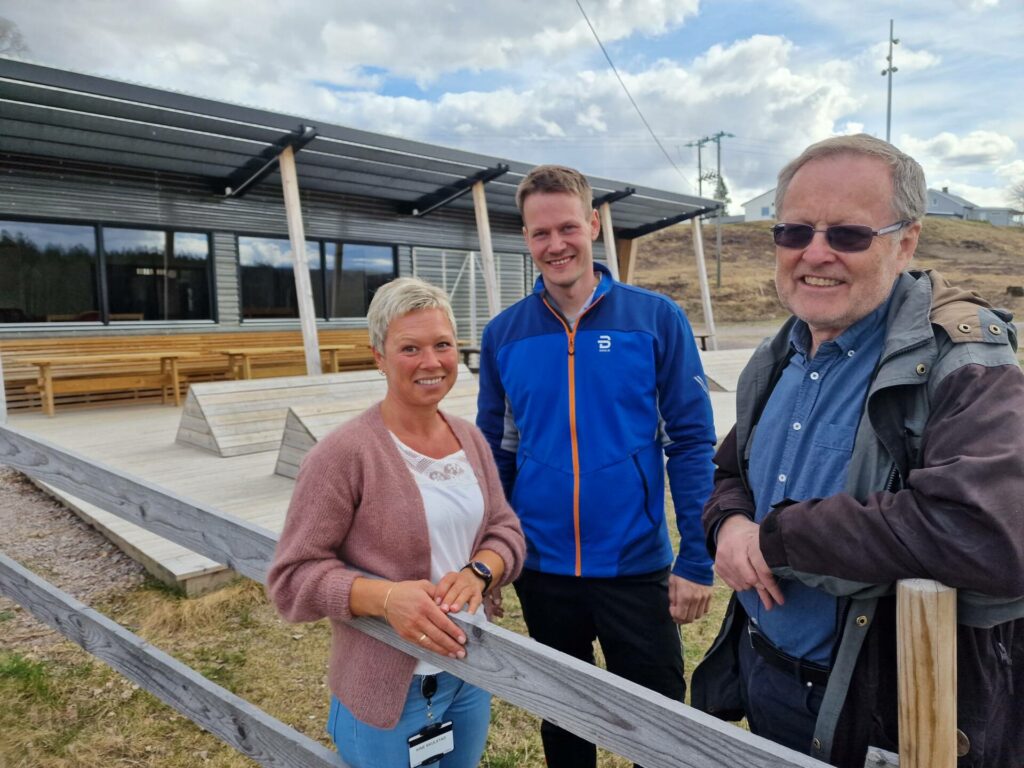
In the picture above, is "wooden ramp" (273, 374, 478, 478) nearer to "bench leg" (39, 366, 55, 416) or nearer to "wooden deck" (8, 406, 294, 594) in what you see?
"wooden deck" (8, 406, 294, 594)

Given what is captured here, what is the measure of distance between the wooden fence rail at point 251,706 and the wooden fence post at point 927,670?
0.08m

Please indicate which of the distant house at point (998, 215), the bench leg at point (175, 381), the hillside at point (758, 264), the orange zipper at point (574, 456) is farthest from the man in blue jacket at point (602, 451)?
the distant house at point (998, 215)

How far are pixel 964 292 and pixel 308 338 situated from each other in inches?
350

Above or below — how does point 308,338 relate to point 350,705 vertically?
above

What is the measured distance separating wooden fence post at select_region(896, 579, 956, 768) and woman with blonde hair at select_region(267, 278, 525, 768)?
2.64ft

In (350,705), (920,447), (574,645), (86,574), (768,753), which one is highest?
(920,447)

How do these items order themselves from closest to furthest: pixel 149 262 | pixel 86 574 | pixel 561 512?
pixel 561 512, pixel 86 574, pixel 149 262

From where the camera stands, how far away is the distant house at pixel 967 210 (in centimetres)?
8488

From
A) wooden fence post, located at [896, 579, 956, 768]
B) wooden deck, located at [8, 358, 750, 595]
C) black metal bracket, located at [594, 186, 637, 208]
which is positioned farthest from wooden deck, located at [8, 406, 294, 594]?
black metal bracket, located at [594, 186, 637, 208]

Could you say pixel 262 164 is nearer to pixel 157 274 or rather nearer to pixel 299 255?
pixel 299 255

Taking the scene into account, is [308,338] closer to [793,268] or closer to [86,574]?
[86,574]

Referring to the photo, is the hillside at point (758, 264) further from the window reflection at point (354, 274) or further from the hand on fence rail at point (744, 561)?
the hand on fence rail at point (744, 561)

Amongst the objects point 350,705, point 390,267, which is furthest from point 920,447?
point 390,267

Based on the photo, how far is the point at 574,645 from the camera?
2346 mm
